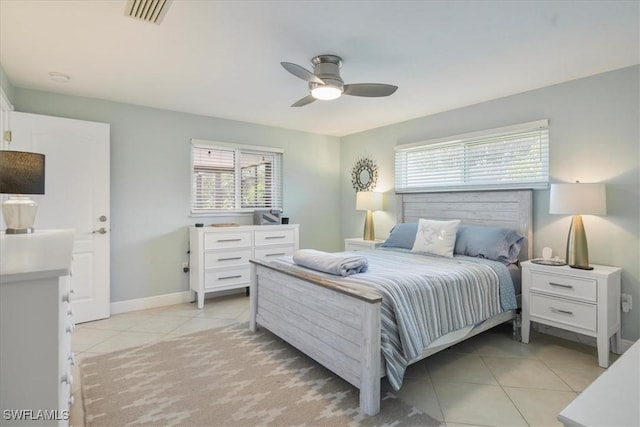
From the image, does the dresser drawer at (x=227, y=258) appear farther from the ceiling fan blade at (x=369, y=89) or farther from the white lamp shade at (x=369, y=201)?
the ceiling fan blade at (x=369, y=89)

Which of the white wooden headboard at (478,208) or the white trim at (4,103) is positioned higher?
the white trim at (4,103)

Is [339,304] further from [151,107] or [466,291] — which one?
[151,107]

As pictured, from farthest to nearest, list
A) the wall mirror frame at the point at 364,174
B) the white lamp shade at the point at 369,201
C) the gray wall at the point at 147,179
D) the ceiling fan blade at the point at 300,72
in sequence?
1. the wall mirror frame at the point at 364,174
2. the white lamp shade at the point at 369,201
3. the gray wall at the point at 147,179
4. the ceiling fan blade at the point at 300,72

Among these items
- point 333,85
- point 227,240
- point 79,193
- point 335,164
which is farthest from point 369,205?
point 79,193

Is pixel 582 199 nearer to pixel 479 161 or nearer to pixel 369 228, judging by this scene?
pixel 479 161

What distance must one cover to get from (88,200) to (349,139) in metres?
3.57

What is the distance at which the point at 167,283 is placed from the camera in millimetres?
4020

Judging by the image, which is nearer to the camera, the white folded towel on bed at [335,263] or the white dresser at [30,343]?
the white dresser at [30,343]

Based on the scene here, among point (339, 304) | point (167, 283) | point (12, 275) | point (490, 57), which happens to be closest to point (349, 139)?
point (490, 57)

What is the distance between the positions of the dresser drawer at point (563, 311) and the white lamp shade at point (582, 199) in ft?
2.32

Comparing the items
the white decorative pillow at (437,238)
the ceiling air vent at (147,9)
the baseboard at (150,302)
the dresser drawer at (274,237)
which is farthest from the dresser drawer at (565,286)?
the baseboard at (150,302)

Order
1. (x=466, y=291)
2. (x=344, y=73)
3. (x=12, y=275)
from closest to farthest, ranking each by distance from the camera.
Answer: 1. (x=12, y=275)
2. (x=466, y=291)
3. (x=344, y=73)

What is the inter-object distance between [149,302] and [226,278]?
2.94 ft

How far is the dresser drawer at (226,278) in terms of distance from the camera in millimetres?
3900
